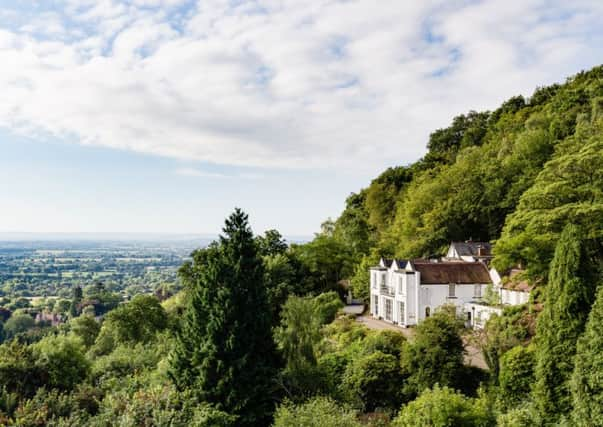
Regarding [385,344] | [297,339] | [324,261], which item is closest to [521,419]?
[385,344]

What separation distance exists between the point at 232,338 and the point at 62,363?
6.01 meters

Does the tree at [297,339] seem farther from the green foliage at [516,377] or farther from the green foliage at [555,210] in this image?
the green foliage at [555,210]

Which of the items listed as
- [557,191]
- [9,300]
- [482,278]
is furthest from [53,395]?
[9,300]

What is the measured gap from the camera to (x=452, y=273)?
28.7m

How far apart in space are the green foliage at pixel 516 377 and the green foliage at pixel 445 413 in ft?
6.84

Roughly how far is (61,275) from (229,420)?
126 metres

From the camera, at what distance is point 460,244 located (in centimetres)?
3422

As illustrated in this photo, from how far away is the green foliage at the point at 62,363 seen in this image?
54.1 ft

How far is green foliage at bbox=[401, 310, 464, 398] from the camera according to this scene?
16922 millimetres

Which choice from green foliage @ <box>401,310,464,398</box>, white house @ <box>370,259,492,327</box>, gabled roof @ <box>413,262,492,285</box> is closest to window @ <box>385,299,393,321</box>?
white house @ <box>370,259,492,327</box>

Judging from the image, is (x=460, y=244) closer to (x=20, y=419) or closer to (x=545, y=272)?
(x=545, y=272)

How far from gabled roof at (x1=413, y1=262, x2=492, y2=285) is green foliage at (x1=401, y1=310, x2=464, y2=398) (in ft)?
35.1

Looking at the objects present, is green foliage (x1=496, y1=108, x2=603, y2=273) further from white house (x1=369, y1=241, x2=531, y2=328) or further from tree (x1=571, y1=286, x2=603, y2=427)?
tree (x1=571, y1=286, x2=603, y2=427)

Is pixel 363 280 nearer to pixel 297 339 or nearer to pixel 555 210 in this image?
pixel 297 339
